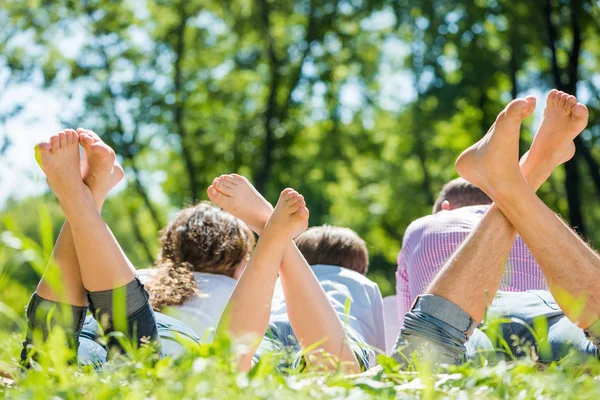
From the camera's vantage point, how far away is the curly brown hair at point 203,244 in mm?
3271

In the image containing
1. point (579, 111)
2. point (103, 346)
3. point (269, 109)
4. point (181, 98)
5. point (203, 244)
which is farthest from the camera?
point (269, 109)

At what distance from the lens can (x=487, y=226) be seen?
230 centimetres

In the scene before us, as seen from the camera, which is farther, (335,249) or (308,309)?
(335,249)

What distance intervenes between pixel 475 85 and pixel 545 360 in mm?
10448

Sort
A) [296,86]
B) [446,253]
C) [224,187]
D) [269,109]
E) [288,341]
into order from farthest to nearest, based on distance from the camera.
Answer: [296,86] → [269,109] → [446,253] → [288,341] → [224,187]

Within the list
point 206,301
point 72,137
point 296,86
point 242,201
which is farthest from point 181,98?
point 72,137

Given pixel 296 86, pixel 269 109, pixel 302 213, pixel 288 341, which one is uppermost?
pixel 296 86

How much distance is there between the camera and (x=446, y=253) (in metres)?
3.13

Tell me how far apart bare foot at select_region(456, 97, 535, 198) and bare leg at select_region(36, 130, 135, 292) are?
1.28 meters

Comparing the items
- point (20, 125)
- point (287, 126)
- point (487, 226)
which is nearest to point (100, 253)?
point (487, 226)

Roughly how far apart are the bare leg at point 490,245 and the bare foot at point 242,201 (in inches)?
31.6

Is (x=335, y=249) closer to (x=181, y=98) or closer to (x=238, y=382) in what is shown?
(x=238, y=382)

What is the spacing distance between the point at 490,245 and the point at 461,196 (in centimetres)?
146

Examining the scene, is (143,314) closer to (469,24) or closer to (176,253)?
(176,253)
